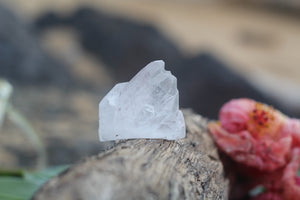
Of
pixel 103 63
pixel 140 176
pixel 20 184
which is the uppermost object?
pixel 103 63

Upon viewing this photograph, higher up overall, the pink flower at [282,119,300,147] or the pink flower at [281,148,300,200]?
the pink flower at [282,119,300,147]

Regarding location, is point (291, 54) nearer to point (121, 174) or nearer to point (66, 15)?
point (66, 15)

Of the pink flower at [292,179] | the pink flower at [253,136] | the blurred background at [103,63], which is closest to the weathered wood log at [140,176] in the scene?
the pink flower at [253,136]

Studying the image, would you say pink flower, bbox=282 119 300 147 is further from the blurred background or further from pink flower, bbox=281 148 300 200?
the blurred background

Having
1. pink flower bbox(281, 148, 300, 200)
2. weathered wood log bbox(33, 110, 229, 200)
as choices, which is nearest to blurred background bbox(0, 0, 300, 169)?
pink flower bbox(281, 148, 300, 200)

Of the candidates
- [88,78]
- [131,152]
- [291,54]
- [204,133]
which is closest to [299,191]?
[204,133]

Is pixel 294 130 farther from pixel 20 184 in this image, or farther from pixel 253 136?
pixel 20 184

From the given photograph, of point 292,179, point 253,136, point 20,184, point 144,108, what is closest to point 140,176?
point 144,108
